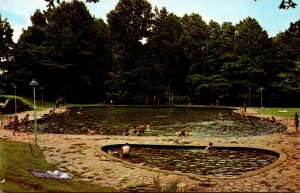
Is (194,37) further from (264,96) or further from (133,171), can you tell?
(133,171)

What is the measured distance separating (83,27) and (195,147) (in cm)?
5640

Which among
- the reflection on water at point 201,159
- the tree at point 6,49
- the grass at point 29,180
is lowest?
the reflection on water at point 201,159

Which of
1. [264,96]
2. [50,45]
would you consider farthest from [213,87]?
[50,45]

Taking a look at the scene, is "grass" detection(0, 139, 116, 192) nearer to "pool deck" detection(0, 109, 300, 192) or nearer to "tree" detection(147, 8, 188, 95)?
"pool deck" detection(0, 109, 300, 192)

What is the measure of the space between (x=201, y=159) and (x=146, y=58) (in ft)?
182

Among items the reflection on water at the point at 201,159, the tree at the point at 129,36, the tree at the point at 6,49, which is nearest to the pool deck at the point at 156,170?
the reflection on water at the point at 201,159

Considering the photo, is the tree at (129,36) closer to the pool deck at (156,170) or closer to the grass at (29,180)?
the pool deck at (156,170)

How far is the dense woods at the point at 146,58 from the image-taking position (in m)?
65.4

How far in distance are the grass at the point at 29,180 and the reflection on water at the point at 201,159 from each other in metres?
5.22

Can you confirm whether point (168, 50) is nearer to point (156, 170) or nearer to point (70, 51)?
point (70, 51)

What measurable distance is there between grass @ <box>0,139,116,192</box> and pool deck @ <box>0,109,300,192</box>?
2.67 ft

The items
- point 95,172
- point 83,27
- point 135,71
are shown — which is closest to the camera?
point 95,172

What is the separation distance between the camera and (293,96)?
6469 centimetres

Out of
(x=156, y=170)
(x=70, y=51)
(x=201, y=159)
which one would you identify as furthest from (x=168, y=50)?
(x=156, y=170)
